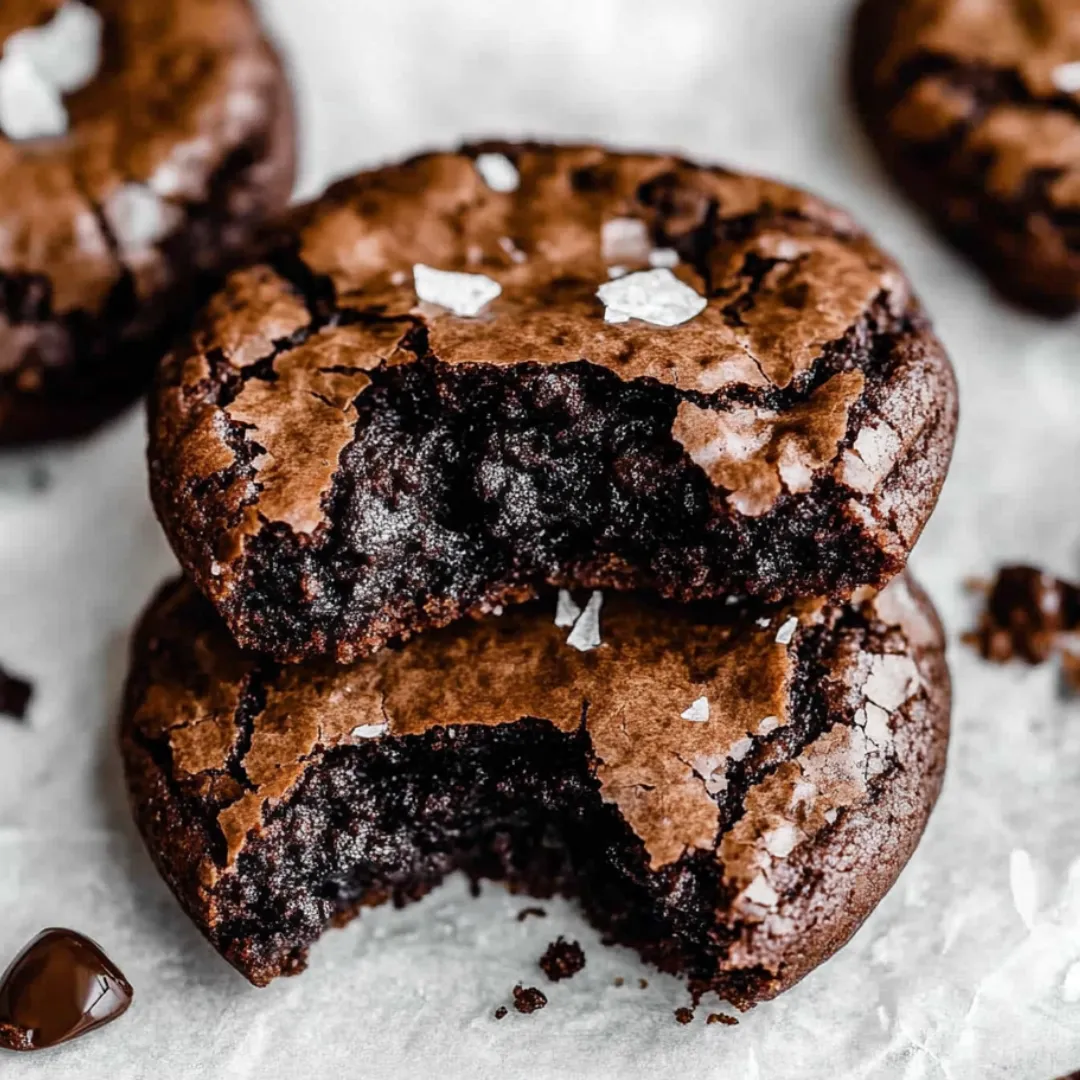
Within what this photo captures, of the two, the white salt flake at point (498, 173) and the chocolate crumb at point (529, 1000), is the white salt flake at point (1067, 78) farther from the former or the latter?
the chocolate crumb at point (529, 1000)

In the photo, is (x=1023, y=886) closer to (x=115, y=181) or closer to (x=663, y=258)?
(x=663, y=258)

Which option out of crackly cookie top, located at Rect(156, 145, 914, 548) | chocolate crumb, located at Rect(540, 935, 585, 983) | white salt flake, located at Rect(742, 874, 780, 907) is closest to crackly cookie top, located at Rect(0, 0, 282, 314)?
crackly cookie top, located at Rect(156, 145, 914, 548)

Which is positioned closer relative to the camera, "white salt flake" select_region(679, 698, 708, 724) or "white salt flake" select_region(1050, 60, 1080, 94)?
"white salt flake" select_region(679, 698, 708, 724)

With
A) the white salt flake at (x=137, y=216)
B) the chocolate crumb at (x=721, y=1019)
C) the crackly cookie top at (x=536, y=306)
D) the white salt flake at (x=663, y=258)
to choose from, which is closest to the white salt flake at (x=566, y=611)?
the crackly cookie top at (x=536, y=306)

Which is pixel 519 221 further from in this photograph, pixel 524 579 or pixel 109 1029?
pixel 109 1029

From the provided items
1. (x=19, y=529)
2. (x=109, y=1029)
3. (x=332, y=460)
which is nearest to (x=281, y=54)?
(x=19, y=529)

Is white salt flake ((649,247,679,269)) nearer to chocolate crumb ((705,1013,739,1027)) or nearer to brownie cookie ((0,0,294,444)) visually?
brownie cookie ((0,0,294,444))
